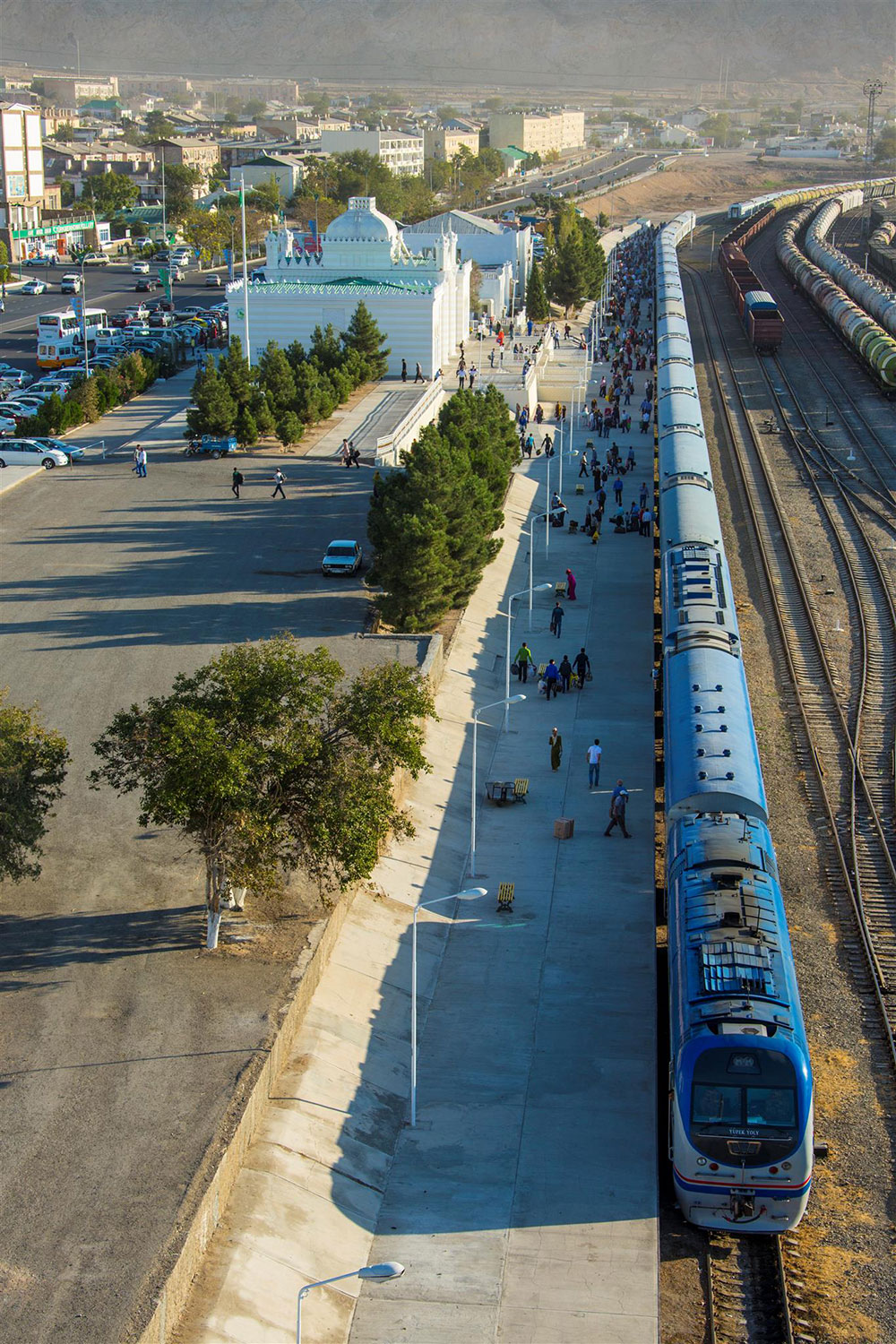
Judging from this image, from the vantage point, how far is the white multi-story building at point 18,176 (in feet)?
378

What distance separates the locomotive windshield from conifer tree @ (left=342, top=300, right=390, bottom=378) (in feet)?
154

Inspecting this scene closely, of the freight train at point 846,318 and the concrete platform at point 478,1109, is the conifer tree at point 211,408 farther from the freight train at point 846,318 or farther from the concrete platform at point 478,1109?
the freight train at point 846,318

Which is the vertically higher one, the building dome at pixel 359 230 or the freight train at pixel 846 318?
the building dome at pixel 359 230

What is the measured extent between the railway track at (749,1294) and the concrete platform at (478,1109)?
696mm

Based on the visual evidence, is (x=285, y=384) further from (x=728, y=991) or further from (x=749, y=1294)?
(x=749, y=1294)

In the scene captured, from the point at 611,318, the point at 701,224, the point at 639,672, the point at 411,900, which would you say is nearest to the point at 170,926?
the point at 411,900

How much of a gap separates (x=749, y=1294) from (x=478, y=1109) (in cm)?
424

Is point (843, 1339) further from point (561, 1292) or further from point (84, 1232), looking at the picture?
point (84, 1232)

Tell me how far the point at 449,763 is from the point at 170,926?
9.24 metres

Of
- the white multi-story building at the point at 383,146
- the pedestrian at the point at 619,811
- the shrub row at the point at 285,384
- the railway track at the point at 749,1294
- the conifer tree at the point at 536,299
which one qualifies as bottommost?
the railway track at the point at 749,1294

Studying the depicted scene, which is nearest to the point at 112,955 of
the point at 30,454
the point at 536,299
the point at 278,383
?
the point at 30,454

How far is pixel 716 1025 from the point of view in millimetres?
17094

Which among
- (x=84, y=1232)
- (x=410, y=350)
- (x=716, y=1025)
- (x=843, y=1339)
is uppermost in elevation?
(x=410, y=350)

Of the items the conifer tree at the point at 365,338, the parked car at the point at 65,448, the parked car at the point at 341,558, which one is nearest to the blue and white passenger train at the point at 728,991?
the parked car at the point at 341,558
